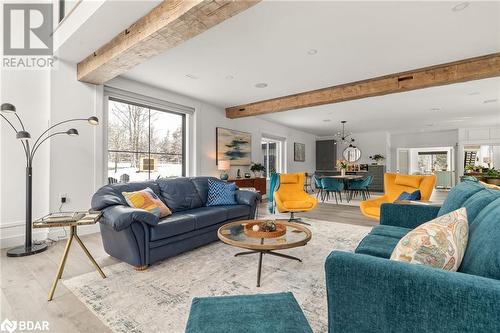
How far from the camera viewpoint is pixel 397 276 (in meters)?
0.90

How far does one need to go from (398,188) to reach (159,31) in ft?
13.3

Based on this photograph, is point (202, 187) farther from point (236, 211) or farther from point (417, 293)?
point (417, 293)

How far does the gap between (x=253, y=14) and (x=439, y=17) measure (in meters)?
2.01

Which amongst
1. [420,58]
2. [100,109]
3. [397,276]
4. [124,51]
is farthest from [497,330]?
[100,109]

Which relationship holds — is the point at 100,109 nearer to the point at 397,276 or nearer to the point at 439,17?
the point at 397,276

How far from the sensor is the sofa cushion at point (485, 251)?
0.86 m

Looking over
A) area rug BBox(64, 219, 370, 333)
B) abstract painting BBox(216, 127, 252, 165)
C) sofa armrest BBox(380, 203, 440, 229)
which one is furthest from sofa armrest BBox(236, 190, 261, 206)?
abstract painting BBox(216, 127, 252, 165)

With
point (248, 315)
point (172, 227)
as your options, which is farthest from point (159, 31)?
point (248, 315)

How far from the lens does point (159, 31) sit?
2.34m

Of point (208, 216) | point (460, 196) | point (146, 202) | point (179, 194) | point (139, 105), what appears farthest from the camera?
point (139, 105)

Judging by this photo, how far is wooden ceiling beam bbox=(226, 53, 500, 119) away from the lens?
3434mm

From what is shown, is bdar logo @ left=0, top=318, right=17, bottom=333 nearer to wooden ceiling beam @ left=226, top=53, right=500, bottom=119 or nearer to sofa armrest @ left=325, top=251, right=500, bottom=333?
sofa armrest @ left=325, top=251, right=500, bottom=333

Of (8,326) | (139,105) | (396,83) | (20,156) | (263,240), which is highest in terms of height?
(396,83)

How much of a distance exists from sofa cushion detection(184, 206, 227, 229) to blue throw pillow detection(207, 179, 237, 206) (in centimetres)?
30
